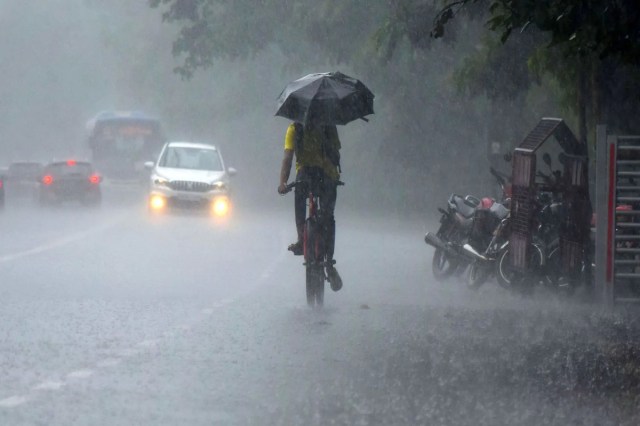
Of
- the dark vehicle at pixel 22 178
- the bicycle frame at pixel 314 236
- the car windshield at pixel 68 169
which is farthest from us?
the dark vehicle at pixel 22 178

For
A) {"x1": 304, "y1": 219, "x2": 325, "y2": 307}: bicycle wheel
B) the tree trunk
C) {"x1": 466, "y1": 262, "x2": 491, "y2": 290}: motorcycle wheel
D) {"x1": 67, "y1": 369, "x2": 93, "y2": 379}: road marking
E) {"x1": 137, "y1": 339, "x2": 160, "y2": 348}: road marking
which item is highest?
the tree trunk

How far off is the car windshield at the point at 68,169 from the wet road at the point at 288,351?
2356 cm

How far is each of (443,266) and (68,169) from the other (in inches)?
1025

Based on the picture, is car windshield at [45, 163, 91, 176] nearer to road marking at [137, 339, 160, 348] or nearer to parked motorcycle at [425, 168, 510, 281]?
parked motorcycle at [425, 168, 510, 281]

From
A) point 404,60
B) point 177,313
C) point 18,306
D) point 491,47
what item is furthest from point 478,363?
point 404,60

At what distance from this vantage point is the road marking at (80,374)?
9.07 meters

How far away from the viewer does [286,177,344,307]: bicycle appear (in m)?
13.5

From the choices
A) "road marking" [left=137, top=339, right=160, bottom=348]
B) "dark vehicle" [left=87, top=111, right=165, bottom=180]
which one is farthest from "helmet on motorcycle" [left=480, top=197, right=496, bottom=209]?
"dark vehicle" [left=87, top=111, right=165, bottom=180]

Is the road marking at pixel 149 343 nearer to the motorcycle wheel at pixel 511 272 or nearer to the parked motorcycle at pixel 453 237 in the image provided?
the motorcycle wheel at pixel 511 272

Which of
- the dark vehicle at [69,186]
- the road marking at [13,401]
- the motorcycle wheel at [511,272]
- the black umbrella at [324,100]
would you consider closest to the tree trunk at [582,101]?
the motorcycle wheel at [511,272]

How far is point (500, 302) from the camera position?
50.9 feet

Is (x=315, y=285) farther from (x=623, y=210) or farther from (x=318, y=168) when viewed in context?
(x=623, y=210)

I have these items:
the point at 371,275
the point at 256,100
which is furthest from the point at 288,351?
the point at 256,100

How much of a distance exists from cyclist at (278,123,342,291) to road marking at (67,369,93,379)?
4.60 meters
